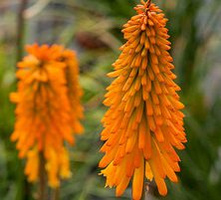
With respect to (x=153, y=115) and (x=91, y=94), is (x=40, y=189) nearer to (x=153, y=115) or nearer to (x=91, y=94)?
(x=153, y=115)

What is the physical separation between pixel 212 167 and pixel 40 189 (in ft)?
6.87

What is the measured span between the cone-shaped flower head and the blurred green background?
1012 mm

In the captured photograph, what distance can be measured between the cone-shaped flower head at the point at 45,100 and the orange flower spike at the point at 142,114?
33.1 inches

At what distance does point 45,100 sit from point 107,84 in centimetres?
209

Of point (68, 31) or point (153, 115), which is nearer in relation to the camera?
point (153, 115)

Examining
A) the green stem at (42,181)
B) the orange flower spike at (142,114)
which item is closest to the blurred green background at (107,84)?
the green stem at (42,181)

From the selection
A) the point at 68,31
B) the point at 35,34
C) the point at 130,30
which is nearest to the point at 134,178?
the point at 130,30

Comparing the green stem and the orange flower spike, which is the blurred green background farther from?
the orange flower spike

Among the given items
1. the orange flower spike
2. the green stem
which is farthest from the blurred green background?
the orange flower spike

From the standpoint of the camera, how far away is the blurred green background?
418 cm

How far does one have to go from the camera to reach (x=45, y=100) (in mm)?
2617

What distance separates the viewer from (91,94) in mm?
5008

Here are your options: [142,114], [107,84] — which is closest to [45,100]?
[142,114]

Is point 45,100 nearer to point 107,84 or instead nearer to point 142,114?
point 142,114
